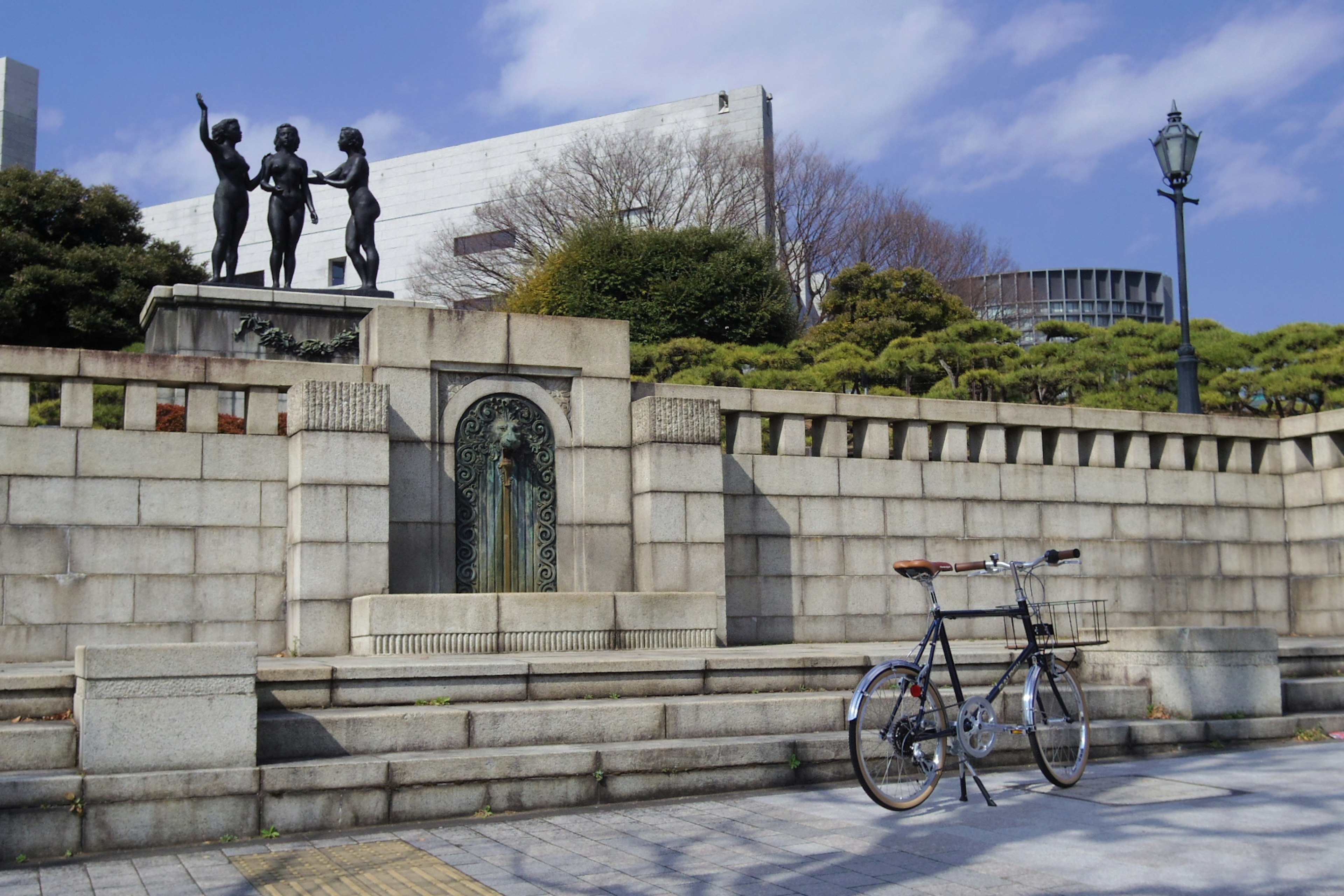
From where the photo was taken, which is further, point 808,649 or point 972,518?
point 972,518

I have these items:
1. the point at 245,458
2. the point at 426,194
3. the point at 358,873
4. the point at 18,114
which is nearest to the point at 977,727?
the point at 358,873

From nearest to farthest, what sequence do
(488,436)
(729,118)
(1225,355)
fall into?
(488,436), (1225,355), (729,118)

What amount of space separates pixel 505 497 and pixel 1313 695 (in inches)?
287

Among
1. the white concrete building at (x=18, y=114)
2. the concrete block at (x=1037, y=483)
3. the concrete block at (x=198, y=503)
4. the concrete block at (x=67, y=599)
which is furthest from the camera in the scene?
the white concrete building at (x=18, y=114)

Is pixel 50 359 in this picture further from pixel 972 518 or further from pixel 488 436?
pixel 972 518

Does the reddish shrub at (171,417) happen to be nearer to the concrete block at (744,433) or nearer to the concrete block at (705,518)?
the concrete block at (744,433)

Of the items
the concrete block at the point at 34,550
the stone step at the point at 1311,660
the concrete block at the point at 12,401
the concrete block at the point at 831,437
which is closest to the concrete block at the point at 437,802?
the concrete block at the point at 34,550

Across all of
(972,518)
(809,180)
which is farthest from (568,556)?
(809,180)

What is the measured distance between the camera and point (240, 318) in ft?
54.0

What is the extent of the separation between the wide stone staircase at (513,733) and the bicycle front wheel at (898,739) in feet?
3.62

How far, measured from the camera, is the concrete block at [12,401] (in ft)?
33.8

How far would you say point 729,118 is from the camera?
47.3 metres

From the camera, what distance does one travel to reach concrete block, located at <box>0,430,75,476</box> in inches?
402

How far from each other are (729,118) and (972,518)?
36.3m
